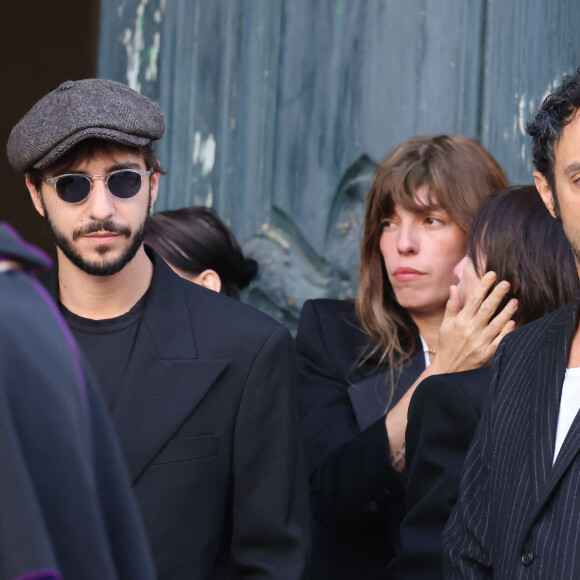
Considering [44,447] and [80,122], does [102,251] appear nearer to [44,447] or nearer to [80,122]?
[80,122]

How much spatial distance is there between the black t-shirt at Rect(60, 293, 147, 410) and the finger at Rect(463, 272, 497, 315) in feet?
2.60

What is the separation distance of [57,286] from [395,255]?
0.97 meters

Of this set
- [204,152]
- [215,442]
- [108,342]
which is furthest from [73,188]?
[204,152]

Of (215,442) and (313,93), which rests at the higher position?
(313,93)

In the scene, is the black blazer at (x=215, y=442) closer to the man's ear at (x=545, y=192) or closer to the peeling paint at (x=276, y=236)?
the man's ear at (x=545, y=192)

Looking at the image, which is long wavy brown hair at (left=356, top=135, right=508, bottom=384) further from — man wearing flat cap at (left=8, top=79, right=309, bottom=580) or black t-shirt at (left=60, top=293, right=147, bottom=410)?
black t-shirt at (left=60, top=293, right=147, bottom=410)

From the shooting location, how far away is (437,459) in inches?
93.4

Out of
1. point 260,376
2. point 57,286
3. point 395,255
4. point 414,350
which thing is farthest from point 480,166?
point 57,286

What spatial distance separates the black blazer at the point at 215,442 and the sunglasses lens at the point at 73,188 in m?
0.28

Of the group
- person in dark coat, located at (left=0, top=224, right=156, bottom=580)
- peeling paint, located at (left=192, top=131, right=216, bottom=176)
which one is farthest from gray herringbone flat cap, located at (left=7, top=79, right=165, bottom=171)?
peeling paint, located at (left=192, top=131, right=216, bottom=176)

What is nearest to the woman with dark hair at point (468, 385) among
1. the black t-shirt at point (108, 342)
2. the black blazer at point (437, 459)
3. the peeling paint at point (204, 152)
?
the black blazer at point (437, 459)

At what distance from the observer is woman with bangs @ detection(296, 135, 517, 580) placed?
2715mm

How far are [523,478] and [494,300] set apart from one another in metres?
0.74

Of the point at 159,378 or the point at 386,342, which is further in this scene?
the point at 386,342
